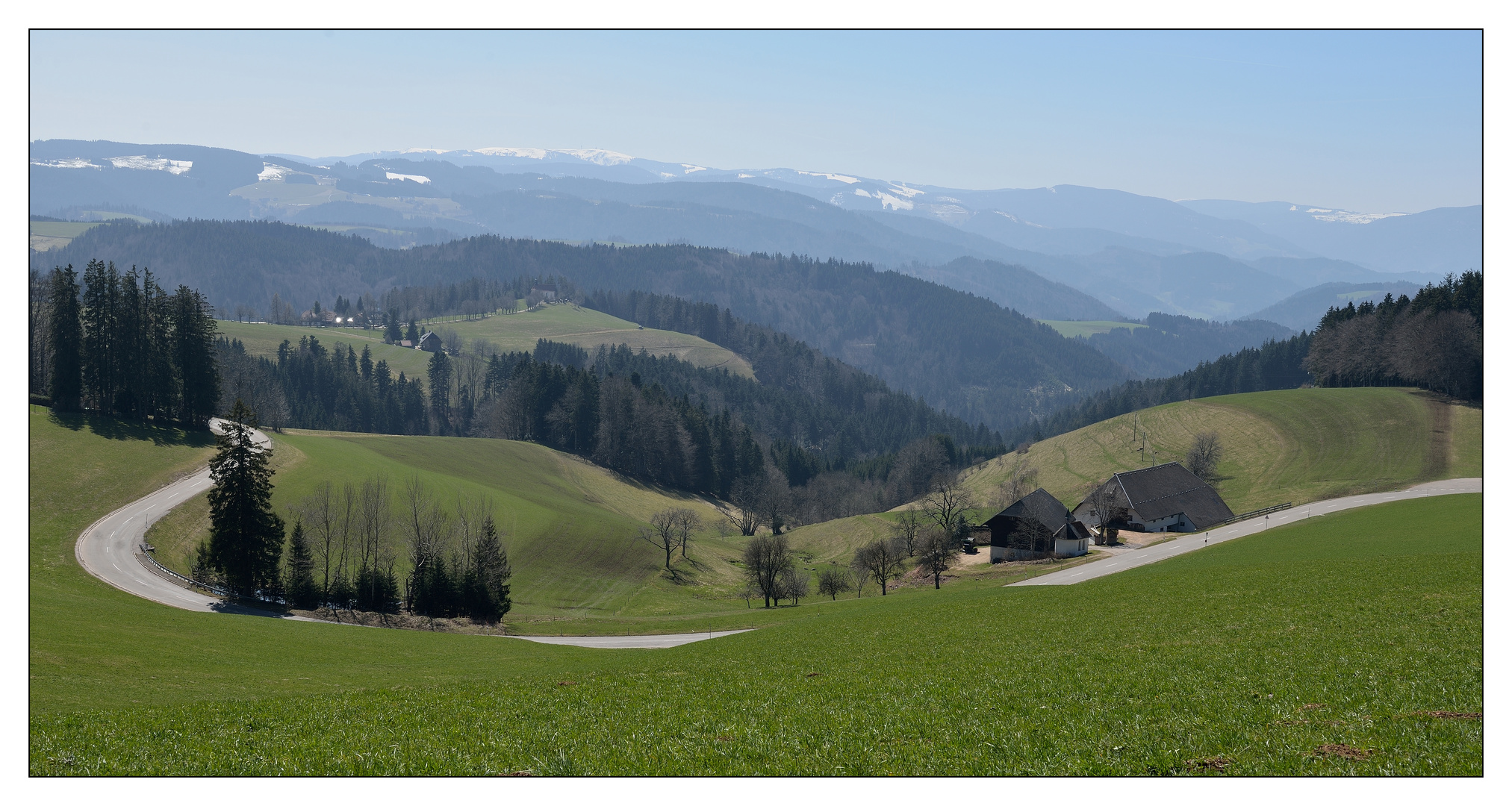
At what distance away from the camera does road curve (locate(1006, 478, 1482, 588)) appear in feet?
229

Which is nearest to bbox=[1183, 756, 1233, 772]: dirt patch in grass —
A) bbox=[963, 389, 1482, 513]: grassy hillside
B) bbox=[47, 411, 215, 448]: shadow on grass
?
bbox=[963, 389, 1482, 513]: grassy hillside

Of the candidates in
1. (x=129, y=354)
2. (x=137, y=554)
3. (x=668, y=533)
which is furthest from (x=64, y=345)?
(x=668, y=533)

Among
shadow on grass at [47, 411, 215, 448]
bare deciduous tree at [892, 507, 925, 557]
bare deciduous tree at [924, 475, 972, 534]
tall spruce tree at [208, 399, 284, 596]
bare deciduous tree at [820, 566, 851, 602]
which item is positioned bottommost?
bare deciduous tree at [820, 566, 851, 602]

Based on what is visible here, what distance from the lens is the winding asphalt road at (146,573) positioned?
5659 centimetres

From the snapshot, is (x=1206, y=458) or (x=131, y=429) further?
(x=1206, y=458)

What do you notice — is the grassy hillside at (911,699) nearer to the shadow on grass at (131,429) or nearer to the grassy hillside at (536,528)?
the grassy hillside at (536,528)

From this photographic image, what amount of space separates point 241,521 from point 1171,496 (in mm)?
97156

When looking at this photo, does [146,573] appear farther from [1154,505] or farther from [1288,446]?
[1288,446]

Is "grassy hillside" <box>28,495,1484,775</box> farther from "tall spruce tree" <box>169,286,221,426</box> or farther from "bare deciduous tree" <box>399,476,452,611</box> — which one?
"tall spruce tree" <box>169,286,221,426</box>

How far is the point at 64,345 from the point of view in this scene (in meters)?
83.6

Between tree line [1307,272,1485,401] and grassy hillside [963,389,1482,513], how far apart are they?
3.88 meters

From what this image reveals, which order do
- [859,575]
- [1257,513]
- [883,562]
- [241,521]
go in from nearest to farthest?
[241,521] < [883,562] < [859,575] < [1257,513]

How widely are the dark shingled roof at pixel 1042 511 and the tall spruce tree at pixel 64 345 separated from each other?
101 metres

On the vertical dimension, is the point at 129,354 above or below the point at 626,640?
above
